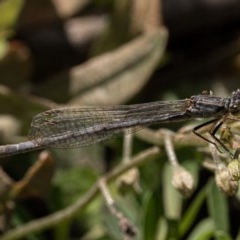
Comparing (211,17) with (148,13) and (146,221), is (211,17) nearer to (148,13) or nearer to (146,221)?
Answer: (148,13)

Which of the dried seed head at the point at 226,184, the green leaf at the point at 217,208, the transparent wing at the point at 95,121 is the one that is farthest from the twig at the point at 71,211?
the dried seed head at the point at 226,184

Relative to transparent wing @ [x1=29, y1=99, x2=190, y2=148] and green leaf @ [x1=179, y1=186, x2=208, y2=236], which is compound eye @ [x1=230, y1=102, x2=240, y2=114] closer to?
transparent wing @ [x1=29, y1=99, x2=190, y2=148]

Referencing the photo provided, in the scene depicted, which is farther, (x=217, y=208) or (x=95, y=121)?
(x=95, y=121)

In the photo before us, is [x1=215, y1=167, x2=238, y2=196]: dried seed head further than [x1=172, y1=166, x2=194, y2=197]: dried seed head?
No

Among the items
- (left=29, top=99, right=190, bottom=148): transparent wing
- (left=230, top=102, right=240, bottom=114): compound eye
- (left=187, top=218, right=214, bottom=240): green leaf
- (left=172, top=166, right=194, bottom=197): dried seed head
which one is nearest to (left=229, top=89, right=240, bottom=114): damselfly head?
(left=230, top=102, right=240, bottom=114): compound eye

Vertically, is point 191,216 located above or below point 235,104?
below

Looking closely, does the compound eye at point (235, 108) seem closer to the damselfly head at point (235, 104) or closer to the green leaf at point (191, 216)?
the damselfly head at point (235, 104)

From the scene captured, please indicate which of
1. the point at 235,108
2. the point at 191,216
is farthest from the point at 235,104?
the point at 191,216

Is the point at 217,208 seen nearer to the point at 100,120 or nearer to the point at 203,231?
the point at 203,231

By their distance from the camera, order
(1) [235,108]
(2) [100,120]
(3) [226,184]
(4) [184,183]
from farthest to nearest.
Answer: (2) [100,120] < (1) [235,108] < (4) [184,183] < (3) [226,184]
